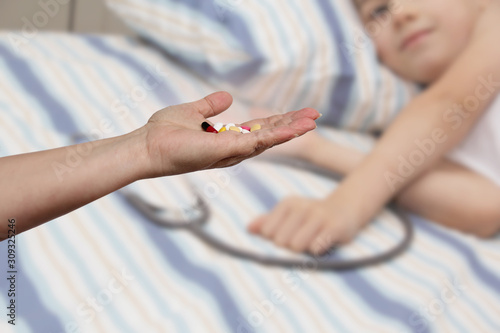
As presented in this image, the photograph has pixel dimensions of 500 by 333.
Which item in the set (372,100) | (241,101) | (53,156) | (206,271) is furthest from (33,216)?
(372,100)

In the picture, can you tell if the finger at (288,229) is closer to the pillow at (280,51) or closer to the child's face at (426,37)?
the pillow at (280,51)

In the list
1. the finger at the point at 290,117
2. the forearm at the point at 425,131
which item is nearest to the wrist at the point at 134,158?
the finger at the point at 290,117

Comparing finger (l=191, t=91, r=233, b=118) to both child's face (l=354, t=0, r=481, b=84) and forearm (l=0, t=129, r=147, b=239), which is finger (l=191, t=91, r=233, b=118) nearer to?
forearm (l=0, t=129, r=147, b=239)

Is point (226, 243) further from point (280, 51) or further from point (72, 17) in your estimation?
point (72, 17)

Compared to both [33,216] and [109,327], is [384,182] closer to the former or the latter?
[109,327]

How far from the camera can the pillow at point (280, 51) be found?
1.04 m

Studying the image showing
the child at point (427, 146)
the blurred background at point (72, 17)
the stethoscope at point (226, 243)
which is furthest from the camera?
the blurred background at point (72, 17)

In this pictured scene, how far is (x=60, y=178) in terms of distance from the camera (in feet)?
1.43

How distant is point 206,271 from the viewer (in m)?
0.70

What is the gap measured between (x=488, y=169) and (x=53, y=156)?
0.84 meters

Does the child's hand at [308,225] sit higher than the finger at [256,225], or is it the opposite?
the finger at [256,225]

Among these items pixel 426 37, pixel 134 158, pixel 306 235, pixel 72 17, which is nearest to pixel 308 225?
pixel 306 235

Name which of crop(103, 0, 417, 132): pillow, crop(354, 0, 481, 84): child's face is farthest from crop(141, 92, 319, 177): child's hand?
crop(354, 0, 481, 84): child's face

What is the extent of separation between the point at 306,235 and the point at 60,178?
16.9 inches
